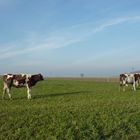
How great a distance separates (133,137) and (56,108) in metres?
6.54

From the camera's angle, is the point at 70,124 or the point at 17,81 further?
the point at 17,81

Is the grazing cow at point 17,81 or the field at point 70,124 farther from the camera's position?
the grazing cow at point 17,81

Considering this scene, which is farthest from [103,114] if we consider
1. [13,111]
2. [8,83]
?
[8,83]

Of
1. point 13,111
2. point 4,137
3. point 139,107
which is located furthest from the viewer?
point 139,107

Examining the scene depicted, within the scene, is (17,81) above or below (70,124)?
above

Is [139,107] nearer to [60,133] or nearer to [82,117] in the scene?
[82,117]

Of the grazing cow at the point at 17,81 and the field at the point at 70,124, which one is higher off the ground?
the grazing cow at the point at 17,81

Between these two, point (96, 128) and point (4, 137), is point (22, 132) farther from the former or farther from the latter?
point (96, 128)

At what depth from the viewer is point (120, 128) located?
62.1 ft

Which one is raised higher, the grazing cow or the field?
the grazing cow

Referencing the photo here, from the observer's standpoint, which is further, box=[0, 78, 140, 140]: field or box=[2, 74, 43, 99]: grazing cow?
box=[2, 74, 43, 99]: grazing cow

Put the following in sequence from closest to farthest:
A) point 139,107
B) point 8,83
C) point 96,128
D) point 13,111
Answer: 1. point 96,128
2. point 13,111
3. point 139,107
4. point 8,83

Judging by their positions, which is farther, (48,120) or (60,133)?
(48,120)

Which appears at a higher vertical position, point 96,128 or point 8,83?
point 8,83
